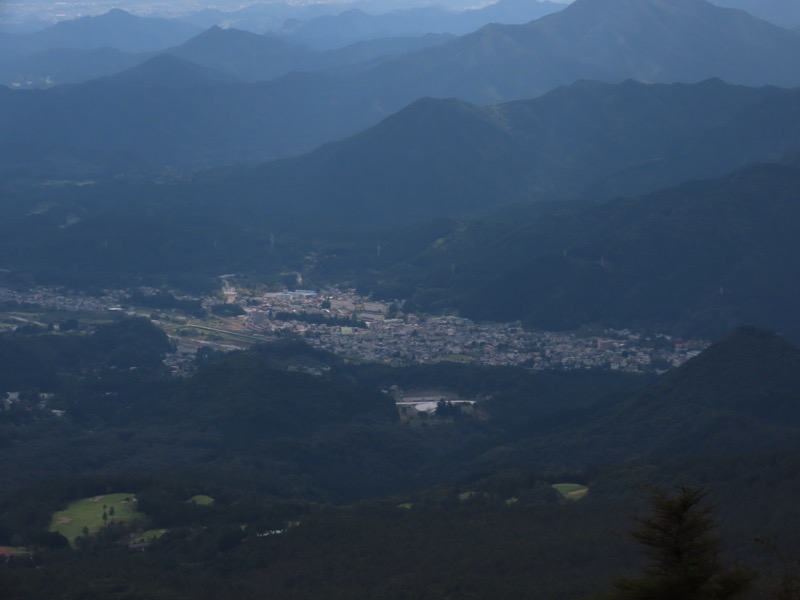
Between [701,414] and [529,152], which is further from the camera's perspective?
[529,152]

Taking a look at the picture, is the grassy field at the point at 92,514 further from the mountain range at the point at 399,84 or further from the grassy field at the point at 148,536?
the mountain range at the point at 399,84

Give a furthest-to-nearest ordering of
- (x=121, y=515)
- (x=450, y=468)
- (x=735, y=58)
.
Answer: (x=735, y=58) < (x=450, y=468) < (x=121, y=515)

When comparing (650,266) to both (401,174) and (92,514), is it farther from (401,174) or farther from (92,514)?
(92,514)

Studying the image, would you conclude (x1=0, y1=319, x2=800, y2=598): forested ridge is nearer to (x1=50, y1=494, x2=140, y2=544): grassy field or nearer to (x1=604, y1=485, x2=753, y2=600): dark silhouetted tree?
(x1=50, y1=494, x2=140, y2=544): grassy field

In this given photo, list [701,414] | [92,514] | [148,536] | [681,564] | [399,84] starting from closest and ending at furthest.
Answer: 1. [681,564]
2. [148,536]
3. [92,514]
4. [701,414]
5. [399,84]

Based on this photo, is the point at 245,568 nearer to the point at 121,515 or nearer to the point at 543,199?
the point at 121,515

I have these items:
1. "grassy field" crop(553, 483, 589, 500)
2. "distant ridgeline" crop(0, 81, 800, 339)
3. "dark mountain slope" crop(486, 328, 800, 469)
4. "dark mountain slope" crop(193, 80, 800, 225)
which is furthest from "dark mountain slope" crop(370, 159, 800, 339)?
"grassy field" crop(553, 483, 589, 500)

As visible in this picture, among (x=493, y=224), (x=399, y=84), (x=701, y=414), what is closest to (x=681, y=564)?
(x=701, y=414)

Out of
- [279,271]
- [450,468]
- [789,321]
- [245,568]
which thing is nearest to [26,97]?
[279,271]
